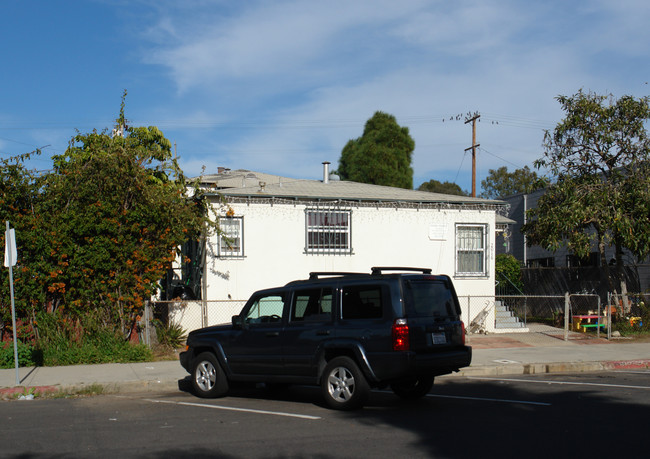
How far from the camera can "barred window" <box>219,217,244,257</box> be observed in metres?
17.7

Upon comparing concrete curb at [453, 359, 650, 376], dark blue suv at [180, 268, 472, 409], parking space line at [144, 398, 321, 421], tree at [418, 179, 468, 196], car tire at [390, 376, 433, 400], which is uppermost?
tree at [418, 179, 468, 196]

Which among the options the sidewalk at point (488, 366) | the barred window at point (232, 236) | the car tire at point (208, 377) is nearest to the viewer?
the car tire at point (208, 377)

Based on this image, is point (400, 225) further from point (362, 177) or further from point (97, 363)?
point (362, 177)

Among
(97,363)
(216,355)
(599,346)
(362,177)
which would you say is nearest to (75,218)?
(97,363)

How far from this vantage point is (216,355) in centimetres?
1066

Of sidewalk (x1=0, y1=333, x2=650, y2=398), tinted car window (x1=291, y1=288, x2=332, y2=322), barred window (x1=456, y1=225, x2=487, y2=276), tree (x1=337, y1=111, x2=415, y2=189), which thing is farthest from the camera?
tree (x1=337, y1=111, x2=415, y2=189)

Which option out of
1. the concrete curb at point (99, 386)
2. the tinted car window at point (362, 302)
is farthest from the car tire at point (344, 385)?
the concrete curb at point (99, 386)

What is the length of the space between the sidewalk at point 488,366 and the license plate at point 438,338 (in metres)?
4.14

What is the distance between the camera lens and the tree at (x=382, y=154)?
170ft

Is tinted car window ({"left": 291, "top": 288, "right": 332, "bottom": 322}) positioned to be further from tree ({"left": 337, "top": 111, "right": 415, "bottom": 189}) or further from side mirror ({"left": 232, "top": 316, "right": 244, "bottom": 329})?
tree ({"left": 337, "top": 111, "right": 415, "bottom": 189})

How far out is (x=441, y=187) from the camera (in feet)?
238

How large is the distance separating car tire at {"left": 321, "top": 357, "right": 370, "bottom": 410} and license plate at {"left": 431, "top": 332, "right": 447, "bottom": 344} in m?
1.08

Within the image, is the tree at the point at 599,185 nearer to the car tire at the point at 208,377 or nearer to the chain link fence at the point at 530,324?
the chain link fence at the point at 530,324

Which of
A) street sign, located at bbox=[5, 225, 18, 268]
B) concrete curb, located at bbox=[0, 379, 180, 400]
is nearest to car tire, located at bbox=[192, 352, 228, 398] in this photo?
concrete curb, located at bbox=[0, 379, 180, 400]
